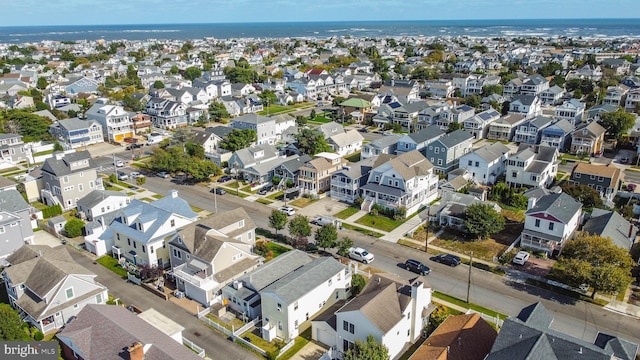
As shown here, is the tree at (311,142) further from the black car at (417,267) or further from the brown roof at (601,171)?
the brown roof at (601,171)

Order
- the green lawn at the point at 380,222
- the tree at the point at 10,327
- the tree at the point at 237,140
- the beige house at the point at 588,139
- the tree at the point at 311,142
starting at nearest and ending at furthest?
the tree at the point at 10,327, the green lawn at the point at 380,222, the tree at the point at 311,142, the tree at the point at 237,140, the beige house at the point at 588,139

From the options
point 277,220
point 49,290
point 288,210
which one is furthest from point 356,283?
point 49,290

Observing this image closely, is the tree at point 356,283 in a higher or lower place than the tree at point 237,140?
lower

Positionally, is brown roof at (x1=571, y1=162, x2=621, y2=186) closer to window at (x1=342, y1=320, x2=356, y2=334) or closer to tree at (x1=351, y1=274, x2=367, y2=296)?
tree at (x1=351, y1=274, x2=367, y2=296)

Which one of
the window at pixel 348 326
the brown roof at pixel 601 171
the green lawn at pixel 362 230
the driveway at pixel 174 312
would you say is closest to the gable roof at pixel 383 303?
the window at pixel 348 326

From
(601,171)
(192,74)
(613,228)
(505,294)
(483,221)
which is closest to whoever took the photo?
(505,294)

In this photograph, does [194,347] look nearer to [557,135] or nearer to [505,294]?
[505,294]

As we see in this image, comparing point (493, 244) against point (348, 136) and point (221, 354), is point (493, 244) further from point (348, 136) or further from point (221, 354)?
point (348, 136)

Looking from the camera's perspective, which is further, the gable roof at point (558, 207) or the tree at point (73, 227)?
the tree at point (73, 227)
